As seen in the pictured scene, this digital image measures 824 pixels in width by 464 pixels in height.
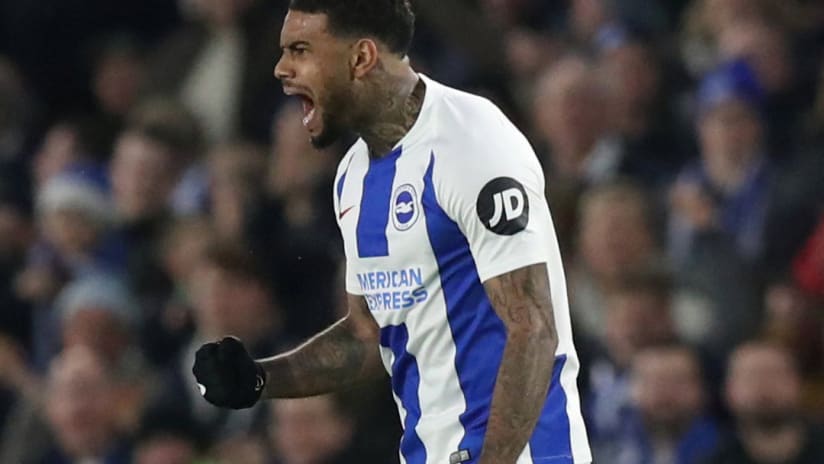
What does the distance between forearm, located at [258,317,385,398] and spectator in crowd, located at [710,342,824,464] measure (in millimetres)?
2145

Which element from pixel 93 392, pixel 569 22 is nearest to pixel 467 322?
pixel 93 392

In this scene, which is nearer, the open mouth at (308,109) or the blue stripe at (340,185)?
the open mouth at (308,109)

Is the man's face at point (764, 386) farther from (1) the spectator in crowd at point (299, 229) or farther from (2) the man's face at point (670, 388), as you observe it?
(1) the spectator in crowd at point (299, 229)

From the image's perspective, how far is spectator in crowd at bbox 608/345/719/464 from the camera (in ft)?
24.4

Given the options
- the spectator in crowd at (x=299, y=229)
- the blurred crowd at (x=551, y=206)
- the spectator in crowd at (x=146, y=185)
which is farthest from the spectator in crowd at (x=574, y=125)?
the spectator in crowd at (x=146, y=185)

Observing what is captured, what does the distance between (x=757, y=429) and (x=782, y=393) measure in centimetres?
15

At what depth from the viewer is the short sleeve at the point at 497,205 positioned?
4723 mm

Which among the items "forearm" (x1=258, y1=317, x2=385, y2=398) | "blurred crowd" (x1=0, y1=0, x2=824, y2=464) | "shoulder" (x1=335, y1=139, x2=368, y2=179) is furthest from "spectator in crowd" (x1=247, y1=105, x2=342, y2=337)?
"shoulder" (x1=335, y1=139, x2=368, y2=179)

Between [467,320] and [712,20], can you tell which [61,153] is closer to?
[712,20]

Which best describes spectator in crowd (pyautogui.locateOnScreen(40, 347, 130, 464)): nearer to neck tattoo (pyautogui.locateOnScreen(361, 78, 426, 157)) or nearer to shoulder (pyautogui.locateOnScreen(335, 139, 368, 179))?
shoulder (pyautogui.locateOnScreen(335, 139, 368, 179))

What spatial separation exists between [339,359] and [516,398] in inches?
34.3

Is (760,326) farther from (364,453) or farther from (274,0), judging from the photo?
(274,0)

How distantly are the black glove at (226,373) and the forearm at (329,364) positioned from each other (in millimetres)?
134

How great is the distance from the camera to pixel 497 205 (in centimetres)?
472
